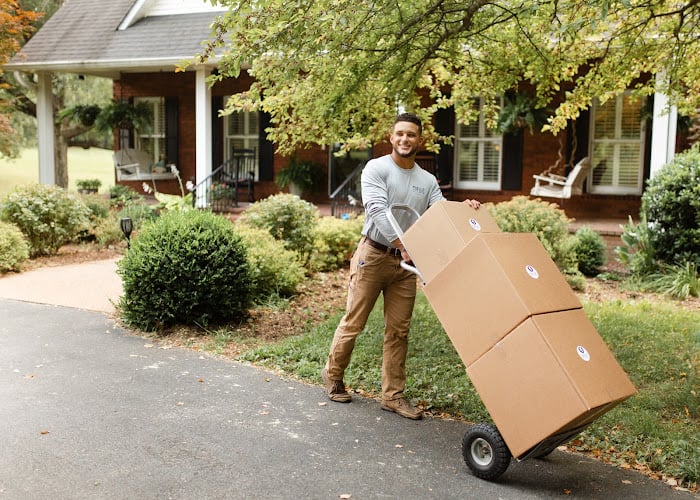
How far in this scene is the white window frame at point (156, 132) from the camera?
62.5 feet

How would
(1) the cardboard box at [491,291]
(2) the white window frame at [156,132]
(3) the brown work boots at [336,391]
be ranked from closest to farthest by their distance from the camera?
(1) the cardboard box at [491,291], (3) the brown work boots at [336,391], (2) the white window frame at [156,132]

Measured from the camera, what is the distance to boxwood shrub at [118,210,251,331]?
23.7ft

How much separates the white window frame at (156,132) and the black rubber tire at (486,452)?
1599cm

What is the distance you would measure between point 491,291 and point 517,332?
265 mm

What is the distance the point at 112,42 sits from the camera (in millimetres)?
16781

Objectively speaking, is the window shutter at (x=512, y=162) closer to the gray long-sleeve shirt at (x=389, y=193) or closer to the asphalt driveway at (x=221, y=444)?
the asphalt driveway at (x=221, y=444)

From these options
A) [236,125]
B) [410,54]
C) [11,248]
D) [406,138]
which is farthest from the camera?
[236,125]

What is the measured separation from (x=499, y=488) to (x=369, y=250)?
5.80 feet

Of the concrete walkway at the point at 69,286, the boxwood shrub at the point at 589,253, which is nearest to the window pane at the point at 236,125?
the concrete walkway at the point at 69,286

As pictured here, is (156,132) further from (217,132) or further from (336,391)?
(336,391)

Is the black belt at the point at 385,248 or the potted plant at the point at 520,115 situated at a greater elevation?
the potted plant at the point at 520,115

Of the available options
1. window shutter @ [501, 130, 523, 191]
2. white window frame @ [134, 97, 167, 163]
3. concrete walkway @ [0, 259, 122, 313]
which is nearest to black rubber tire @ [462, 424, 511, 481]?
concrete walkway @ [0, 259, 122, 313]

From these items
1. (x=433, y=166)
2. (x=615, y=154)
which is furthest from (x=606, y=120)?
(x=433, y=166)

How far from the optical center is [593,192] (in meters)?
14.5
